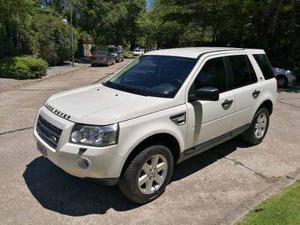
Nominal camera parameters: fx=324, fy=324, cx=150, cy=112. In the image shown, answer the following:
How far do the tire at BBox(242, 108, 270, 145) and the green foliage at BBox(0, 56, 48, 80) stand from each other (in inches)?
519

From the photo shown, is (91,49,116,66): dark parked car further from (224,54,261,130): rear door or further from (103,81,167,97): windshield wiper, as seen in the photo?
(103,81,167,97): windshield wiper

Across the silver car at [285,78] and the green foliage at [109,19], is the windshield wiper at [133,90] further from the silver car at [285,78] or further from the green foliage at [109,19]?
the green foliage at [109,19]

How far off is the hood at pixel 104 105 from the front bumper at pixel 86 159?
0.68ft

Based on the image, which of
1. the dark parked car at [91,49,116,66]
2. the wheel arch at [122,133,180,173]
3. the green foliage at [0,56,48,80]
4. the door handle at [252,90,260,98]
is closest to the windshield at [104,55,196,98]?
the wheel arch at [122,133,180,173]

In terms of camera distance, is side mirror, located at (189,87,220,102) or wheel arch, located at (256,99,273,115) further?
wheel arch, located at (256,99,273,115)

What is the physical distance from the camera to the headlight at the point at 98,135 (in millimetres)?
3455

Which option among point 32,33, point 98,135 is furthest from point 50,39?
point 98,135

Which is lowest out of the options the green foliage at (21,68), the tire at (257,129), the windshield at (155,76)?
the green foliage at (21,68)

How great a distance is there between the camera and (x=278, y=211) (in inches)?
151

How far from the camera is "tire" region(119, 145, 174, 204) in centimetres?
372

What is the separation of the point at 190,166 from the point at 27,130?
3.68m

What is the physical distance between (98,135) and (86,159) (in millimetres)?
286

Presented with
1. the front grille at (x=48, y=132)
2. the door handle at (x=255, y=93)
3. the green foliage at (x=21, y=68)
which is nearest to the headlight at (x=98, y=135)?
the front grille at (x=48, y=132)

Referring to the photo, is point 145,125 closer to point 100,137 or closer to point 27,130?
point 100,137
